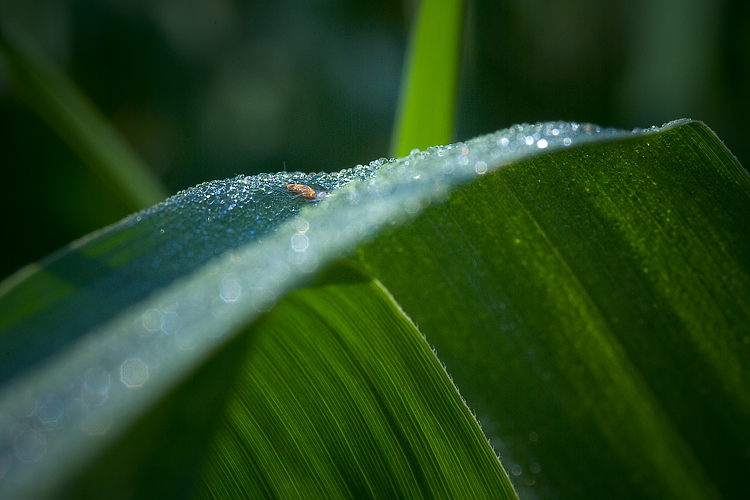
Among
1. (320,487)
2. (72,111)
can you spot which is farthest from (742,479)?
(72,111)

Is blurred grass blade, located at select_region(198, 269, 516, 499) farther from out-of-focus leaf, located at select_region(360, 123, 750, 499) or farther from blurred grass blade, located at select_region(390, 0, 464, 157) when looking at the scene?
blurred grass blade, located at select_region(390, 0, 464, 157)

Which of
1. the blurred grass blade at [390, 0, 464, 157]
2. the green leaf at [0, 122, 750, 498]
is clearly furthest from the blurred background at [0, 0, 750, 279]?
the green leaf at [0, 122, 750, 498]

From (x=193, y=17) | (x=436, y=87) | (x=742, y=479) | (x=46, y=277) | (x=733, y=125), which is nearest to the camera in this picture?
(x=46, y=277)

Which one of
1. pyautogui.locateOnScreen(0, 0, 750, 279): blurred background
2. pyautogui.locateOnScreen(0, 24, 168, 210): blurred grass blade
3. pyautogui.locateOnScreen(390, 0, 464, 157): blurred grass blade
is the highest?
pyautogui.locateOnScreen(0, 0, 750, 279): blurred background

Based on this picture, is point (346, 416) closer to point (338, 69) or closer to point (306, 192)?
point (306, 192)

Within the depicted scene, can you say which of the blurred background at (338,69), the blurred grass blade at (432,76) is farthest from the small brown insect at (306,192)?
the blurred background at (338,69)

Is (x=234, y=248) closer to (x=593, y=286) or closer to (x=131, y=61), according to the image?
(x=593, y=286)

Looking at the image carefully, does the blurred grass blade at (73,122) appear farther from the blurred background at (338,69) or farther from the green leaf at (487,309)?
the blurred background at (338,69)

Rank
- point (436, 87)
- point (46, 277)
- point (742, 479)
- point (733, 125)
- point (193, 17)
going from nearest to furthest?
point (46, 277) → point (742, 479) → point (436, 87) → point (733, 125) → point (193, 17)
